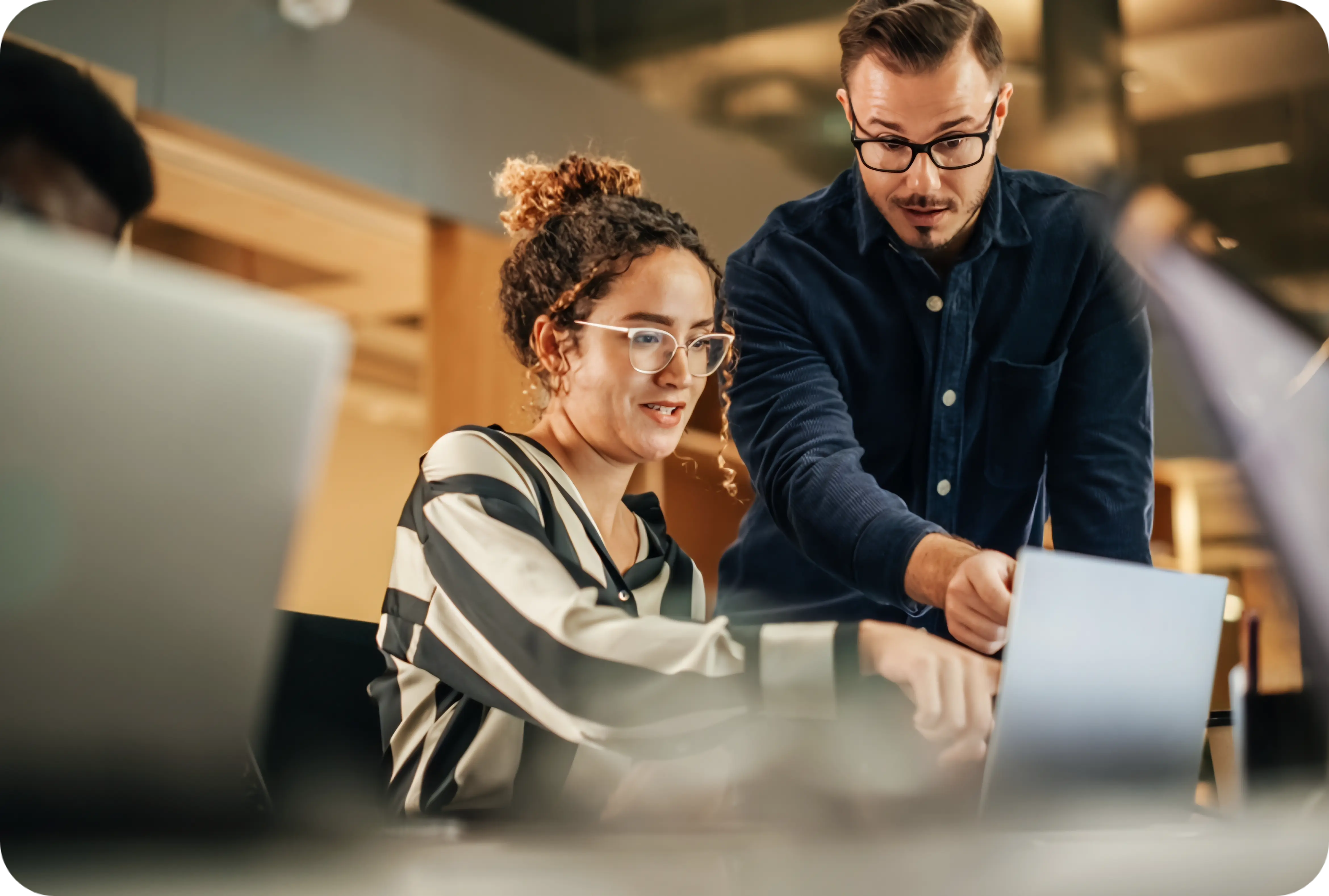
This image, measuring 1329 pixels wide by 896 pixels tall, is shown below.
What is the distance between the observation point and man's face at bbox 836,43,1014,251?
45.3 inches

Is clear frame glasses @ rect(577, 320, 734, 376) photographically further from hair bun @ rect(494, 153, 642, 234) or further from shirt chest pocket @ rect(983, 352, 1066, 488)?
shirt chest pocket @ rect(983, 352, 1066, 488)

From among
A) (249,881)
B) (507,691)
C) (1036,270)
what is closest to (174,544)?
(249,881)

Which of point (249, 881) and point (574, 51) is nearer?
point (249, 881)

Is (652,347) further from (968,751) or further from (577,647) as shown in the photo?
(968,751)

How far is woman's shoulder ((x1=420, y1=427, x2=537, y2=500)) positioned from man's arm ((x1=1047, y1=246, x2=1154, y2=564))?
0.60 meters

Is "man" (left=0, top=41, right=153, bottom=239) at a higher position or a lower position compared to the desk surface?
higher

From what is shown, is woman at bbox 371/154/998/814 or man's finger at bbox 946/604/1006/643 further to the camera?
man's finger at bbox 946/604/1006/643

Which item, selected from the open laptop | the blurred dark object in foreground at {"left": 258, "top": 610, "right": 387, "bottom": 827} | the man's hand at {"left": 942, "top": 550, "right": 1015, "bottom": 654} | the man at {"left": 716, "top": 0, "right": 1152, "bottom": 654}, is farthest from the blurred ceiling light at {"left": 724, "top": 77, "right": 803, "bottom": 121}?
the open laptop

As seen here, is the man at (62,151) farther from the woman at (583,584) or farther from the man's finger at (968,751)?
the man's finger at (968,751)

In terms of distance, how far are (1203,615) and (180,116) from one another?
3.34 ft

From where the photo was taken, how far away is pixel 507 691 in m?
0.87

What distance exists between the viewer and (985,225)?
1255 millimetres

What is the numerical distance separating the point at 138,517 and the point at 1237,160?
4.53 feet

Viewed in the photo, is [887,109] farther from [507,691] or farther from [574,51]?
[507,691]
